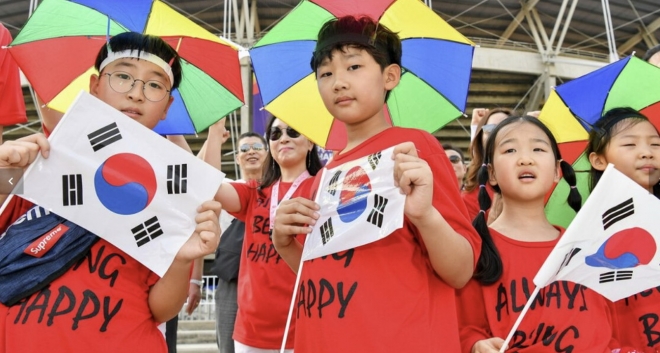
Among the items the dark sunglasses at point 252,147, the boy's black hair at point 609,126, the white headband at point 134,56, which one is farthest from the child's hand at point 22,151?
the dark sunglasses at point 252,147

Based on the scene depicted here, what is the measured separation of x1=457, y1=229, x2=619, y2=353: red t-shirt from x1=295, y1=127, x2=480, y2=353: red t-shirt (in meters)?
0.24

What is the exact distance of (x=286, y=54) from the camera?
7.69 ft

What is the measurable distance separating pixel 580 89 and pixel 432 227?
5.03 feet

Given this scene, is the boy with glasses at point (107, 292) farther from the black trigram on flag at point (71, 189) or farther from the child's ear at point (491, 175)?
the child's ear at point (491, 175)

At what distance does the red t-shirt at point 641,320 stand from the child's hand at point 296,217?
117 cm

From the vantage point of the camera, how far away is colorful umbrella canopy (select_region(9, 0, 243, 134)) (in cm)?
214

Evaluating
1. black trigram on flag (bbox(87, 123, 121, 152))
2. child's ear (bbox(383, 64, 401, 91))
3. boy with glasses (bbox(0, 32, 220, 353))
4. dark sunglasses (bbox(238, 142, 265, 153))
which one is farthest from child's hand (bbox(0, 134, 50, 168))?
dark sunglasses (bbox(238, 142, 265, 153))

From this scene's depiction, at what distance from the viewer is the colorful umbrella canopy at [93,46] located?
2145 mm

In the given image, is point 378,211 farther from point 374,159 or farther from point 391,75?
point 391,75

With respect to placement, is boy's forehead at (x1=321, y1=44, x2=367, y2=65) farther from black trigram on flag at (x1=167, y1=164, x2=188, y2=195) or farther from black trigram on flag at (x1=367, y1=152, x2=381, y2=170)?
black trigram on flag at (x1=167, y1=164, x2=188, y2=195)

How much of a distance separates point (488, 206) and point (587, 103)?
857 mm

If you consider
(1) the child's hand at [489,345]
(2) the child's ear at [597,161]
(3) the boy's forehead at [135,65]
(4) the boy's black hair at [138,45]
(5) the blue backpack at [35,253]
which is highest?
(4) the boy's black hair at [138,45]

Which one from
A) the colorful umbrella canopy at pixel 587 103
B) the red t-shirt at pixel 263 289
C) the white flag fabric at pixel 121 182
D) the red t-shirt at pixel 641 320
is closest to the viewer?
the white flag fabric at pixel 121 182

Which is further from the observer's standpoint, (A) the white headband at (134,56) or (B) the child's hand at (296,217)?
(A) the white headband at (134,56)
